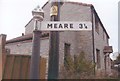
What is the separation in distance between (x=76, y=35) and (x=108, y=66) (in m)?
6.78

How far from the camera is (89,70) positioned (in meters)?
13.7

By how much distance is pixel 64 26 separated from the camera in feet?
12.2

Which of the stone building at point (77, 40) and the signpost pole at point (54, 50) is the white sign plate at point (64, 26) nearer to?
the signpost pole at point (54, 50)

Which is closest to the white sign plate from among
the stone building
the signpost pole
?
the signpost pole

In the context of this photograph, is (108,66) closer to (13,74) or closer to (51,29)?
(13,74)

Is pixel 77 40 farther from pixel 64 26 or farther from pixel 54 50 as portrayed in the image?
pixel 54 50

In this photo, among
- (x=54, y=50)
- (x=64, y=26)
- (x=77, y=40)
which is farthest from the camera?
(x=77, y=40)

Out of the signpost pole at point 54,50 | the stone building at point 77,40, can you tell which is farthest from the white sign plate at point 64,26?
the stone building at point 77,40

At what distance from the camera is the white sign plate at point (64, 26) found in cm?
→ 362

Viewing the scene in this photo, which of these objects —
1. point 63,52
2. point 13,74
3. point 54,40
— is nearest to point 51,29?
point 54,40

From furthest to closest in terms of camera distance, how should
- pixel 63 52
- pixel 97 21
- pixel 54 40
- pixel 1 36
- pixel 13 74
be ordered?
pixel 97 21
pixel 63 52
pixel 1 36
pixel 13 74
pixel 54 40

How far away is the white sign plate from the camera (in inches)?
142

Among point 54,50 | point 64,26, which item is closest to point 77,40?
point 64,26

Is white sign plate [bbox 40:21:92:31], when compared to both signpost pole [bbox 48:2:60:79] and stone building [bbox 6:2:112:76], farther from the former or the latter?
stone building [bbox 6:2:112:76]
